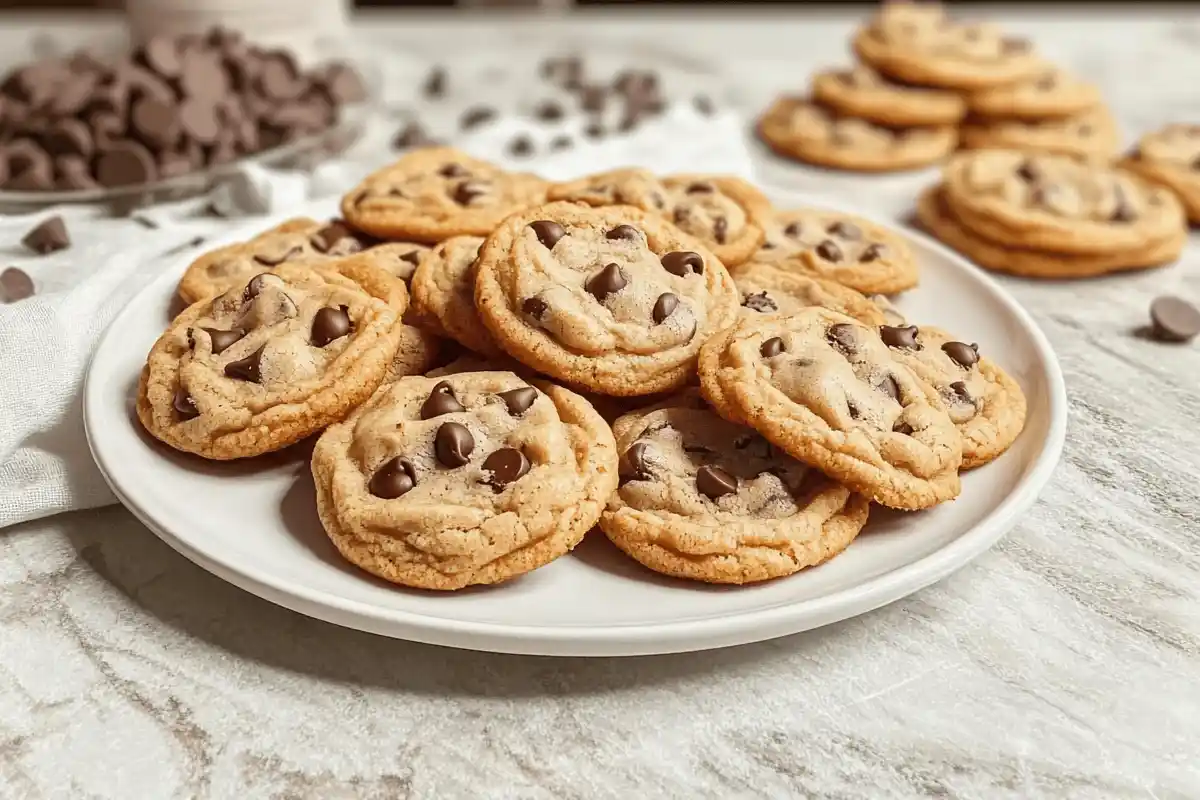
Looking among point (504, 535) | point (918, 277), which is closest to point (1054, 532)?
point (918, 277)

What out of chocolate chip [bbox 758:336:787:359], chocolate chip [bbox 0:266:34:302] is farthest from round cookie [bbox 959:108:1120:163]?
chocolate chip [bbox 0:266:34:302]

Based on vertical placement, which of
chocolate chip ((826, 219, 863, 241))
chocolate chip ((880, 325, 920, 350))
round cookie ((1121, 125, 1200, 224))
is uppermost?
chocolate chip ((880, 325, 920, 350))

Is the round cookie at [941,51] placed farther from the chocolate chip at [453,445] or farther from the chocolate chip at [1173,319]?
the chocolate chip at [453,445]

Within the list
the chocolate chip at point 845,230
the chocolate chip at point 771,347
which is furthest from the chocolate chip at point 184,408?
the chocolate chip at point 845,230

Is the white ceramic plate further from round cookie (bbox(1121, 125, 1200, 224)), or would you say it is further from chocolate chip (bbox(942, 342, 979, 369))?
round cookie (bbox(1121, 125, 1200, 224))

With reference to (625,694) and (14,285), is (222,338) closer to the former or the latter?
(14,285)

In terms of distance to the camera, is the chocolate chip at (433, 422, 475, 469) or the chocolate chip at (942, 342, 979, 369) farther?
the chocolate chip at (942, 342, 979, 369)
